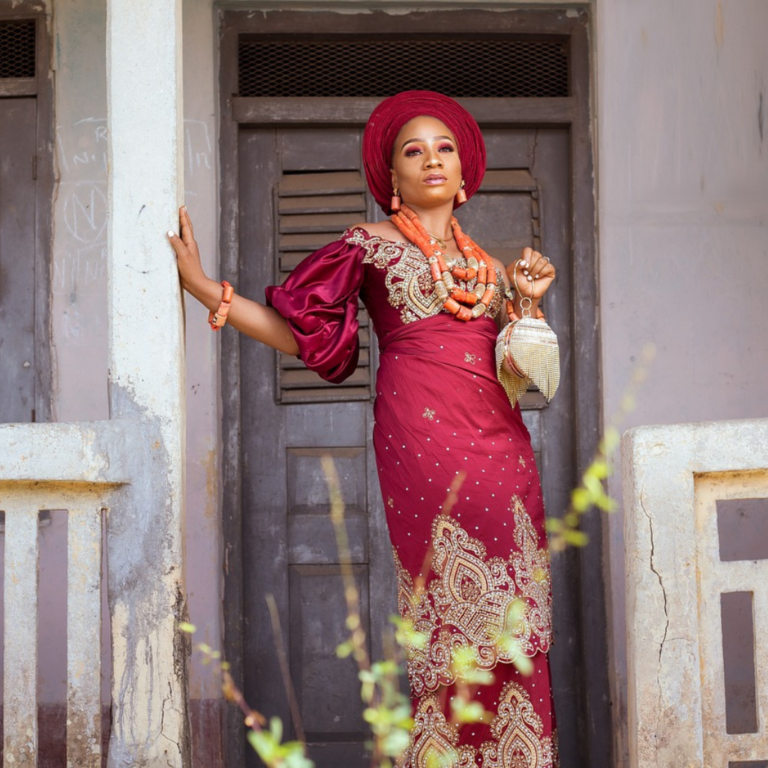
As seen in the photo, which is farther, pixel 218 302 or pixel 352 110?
pixel 352 110

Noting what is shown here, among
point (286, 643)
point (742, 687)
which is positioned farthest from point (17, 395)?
point (742, 687)

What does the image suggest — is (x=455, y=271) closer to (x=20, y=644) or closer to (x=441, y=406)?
(x=441, y=406)

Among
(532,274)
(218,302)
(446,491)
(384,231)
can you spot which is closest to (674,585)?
(446,491)

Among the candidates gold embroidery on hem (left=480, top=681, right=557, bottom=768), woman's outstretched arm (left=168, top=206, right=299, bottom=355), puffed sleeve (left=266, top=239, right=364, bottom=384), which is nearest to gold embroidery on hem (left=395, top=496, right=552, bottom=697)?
gold embroidery on hem (left=480, top=681, right=557, bottom=768)

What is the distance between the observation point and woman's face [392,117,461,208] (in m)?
3.45

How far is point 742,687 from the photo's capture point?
4480mm

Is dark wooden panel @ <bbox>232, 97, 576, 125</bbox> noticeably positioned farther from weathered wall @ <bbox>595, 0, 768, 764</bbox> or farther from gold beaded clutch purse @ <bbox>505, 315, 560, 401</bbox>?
gold beaded clutch purse @ <bbox>505, 315, 560, 401</bbox>

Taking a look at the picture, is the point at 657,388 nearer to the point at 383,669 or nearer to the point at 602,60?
the point at 602,60

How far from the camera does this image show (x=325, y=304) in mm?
3346

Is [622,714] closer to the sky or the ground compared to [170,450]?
closer to the ground

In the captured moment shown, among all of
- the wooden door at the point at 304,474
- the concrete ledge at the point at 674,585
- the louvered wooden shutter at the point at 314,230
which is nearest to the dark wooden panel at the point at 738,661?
the wooden door at the point at 304,474

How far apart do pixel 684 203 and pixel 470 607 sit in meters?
2.23

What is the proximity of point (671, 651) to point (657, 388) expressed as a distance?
1.79 metres

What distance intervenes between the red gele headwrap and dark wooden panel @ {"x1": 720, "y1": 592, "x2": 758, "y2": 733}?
2.07m
